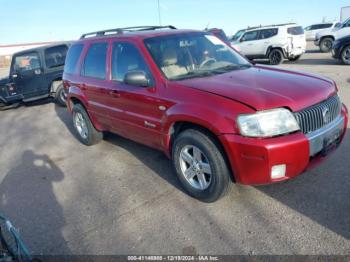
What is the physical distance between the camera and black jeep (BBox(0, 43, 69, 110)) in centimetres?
988

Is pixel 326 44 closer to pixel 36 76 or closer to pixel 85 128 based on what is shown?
pixel 36 76

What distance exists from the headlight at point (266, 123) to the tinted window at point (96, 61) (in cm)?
257

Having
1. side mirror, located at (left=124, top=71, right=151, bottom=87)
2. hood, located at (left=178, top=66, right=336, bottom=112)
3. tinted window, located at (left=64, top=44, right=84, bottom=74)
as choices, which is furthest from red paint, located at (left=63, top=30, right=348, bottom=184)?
tinted window, located at (left=64, top=44, right=84, bottom=74)

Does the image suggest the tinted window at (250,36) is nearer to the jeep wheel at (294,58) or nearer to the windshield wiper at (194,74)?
the jeep wheel at (294,58)

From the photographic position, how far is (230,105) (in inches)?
116

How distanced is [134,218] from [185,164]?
0.82 m

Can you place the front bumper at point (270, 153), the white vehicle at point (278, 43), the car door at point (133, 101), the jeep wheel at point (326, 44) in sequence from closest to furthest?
the front bumper at point (270, 153)
the car door at point (133, 101)
the white vehicle at point (278, 43)
the jeep wheel at point (326, 44)

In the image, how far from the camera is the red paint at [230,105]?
2.87 meters

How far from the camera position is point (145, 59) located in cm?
390

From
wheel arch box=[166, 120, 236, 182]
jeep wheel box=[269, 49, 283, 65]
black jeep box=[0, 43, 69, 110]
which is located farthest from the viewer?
jeep wheel box=[269, 49, 283, 65]

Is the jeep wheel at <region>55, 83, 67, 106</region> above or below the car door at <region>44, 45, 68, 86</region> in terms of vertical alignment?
below

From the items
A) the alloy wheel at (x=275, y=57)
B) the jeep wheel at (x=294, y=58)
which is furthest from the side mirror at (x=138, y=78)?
the jeep wheel at (x=294, y=58)

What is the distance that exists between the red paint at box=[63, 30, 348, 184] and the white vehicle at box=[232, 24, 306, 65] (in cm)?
1160

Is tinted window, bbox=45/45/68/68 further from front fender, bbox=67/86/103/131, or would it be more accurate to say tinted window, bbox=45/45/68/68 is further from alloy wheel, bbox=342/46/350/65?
alloy wheel, bbox=342/46/350/65
